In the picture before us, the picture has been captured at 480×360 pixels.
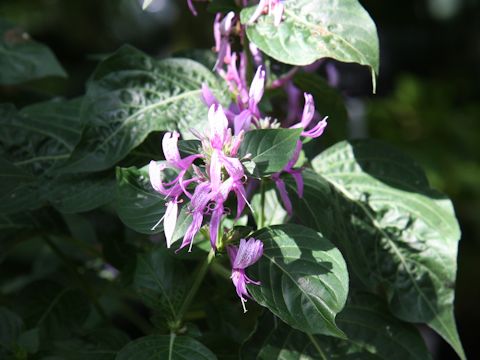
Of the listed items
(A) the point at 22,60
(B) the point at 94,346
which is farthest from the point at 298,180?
(A) the point at 22,60

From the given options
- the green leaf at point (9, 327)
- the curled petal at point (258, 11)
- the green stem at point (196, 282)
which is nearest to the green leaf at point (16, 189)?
the green leaf at point (9, 327)

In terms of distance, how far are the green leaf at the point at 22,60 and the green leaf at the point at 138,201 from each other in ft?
1.35

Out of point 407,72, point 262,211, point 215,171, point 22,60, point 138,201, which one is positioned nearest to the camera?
point 215,171

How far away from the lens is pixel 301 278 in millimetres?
675

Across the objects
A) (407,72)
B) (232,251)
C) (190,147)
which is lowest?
(407,72)

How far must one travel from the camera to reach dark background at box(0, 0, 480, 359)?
2936 millimetres

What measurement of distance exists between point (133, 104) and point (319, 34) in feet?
0.82

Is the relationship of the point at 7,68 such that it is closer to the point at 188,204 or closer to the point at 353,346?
the point at 188,204

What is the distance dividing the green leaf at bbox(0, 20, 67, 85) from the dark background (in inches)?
5.9

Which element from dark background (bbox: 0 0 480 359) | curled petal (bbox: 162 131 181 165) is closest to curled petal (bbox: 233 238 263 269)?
curled petal (bbox: 162 131 181 165)

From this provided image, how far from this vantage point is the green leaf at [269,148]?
645 millimetres

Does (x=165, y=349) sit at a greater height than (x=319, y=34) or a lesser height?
lesser

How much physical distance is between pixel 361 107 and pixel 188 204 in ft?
11.2

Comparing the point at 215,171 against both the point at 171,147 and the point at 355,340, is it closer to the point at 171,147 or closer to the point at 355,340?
the point at 171,147
